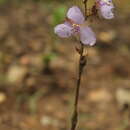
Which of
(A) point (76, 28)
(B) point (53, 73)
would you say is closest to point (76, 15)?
(A) point (76, 28)

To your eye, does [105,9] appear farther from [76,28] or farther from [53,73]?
[53,73]

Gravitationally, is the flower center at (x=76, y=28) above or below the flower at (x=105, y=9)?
below

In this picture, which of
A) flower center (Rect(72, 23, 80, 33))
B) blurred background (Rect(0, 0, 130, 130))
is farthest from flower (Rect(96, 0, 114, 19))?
blurred background (Rect(0, 0, 130, 130))

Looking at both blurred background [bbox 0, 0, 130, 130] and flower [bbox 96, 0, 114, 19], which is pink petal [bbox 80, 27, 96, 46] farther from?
blurred background [bbox 0, 0, 130, 130]

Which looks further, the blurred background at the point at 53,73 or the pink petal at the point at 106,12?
the blurred background at the point at 53,73

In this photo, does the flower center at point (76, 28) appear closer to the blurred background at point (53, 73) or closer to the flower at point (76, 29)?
the flower at point (76, 29)

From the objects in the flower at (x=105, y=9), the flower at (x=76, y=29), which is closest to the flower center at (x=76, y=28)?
the flower at (x=76, y=29)

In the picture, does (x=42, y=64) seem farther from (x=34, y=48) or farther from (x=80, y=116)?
(x=80, y=116)
